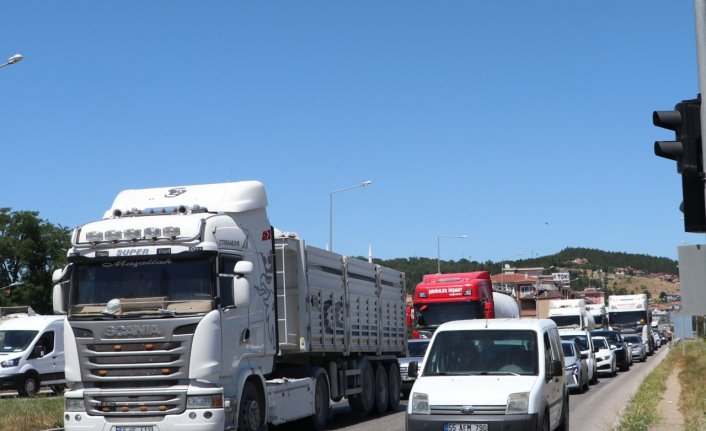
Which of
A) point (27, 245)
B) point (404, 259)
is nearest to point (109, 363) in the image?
point (27, 245)

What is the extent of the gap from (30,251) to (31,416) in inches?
2814

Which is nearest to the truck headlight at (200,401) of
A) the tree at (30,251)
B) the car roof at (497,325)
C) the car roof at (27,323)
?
the car roof at (497,325)

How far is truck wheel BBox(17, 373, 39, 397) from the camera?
93.8 feet

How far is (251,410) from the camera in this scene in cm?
1440

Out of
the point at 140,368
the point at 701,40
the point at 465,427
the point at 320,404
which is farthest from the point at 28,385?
the point at 701,40

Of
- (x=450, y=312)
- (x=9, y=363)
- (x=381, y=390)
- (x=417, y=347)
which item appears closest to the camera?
(x=381, y=390)

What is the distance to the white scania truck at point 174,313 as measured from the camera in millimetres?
12977

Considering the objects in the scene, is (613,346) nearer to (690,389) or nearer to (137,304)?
(690,389)

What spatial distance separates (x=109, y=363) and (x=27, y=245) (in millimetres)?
76465

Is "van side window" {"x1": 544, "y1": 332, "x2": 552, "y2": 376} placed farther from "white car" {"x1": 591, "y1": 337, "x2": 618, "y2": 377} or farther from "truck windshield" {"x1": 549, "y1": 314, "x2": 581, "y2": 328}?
"truck windshield" {"x1": 549, "y1": 314, "x2": 581, "y2": 328}

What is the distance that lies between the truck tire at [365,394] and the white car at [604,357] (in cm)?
1890

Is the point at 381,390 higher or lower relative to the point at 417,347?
lower

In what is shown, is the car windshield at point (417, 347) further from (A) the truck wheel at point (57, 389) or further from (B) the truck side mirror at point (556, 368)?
(B) the truck side mirror at point (556, 368)

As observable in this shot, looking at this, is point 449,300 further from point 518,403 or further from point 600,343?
point 518,403
